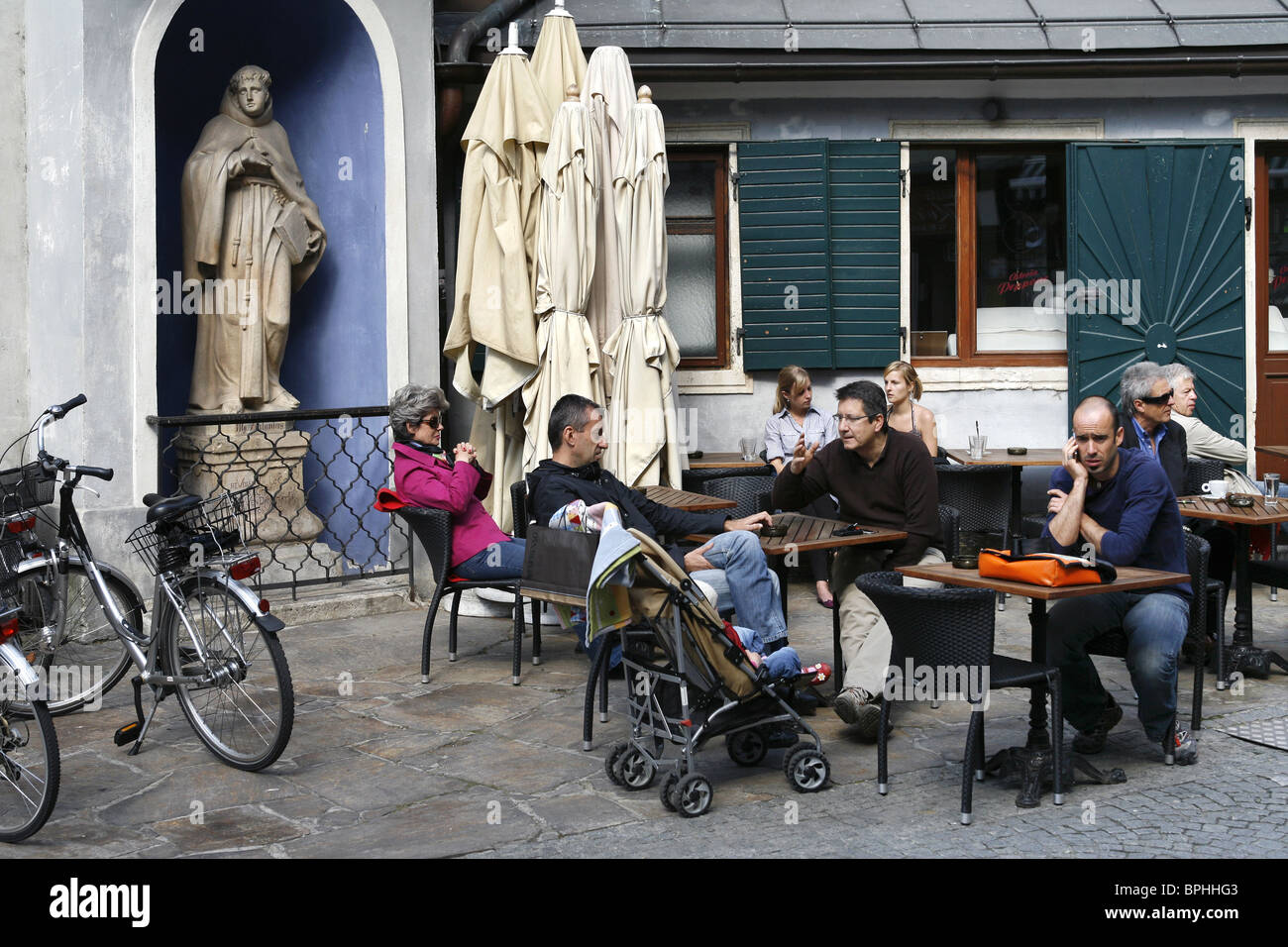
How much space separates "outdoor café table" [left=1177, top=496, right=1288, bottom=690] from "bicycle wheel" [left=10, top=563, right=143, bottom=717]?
16.6 ft

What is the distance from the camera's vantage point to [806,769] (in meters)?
5.34

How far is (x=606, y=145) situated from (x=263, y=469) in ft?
9.76

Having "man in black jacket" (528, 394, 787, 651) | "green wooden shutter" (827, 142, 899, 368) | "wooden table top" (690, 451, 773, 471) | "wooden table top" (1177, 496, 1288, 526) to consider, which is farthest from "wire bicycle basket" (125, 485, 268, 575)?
"green wooden shutter" (827, 142, 899, 368)

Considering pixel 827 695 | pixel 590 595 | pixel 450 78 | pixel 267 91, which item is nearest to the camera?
pixel 590 595

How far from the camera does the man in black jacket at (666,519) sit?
621 cm

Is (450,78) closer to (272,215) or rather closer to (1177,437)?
(272,215)

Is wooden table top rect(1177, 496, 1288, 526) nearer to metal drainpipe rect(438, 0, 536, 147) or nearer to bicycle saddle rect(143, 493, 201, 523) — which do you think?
Answer: bicycle saddle rect(143, 493, 201, 523)

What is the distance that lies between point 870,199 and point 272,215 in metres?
4.30

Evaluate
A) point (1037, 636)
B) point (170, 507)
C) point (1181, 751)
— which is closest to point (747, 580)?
point (1037, 636)

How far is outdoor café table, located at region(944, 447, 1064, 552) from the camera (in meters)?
9.02

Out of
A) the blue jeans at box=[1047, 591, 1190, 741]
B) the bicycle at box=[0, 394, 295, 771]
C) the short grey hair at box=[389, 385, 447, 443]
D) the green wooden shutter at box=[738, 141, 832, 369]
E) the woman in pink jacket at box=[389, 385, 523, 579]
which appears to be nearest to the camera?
the blue jeans at box=[1047, 591, 1190, 741]

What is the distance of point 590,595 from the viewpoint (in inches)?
201

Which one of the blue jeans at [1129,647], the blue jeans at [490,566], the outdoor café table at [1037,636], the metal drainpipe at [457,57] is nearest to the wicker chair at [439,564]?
the blue jeans at [490,566]
